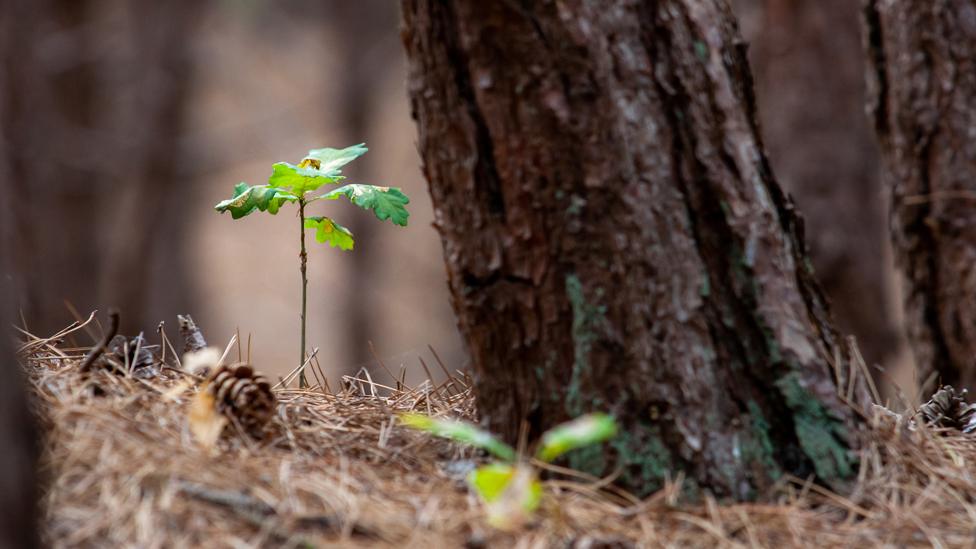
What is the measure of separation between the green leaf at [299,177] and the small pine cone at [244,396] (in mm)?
365

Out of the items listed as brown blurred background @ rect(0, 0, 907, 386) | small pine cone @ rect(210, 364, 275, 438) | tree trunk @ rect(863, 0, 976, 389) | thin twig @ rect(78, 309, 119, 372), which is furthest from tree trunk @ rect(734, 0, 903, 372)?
thin twig @ rect(78, 309, 119, 372)

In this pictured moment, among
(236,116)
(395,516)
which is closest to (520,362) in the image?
(395,516)

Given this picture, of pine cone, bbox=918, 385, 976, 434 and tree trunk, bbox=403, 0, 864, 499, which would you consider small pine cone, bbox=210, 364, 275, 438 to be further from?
pine cone, bbox=918, 385, 976, 434

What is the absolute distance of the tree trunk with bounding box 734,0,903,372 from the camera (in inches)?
171

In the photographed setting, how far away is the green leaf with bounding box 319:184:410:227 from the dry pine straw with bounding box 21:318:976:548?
0.38 meters

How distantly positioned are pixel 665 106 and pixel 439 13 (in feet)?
1.19

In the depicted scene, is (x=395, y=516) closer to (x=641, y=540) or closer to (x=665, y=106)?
(x=641, y=540)

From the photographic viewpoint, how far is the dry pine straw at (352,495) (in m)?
1.12

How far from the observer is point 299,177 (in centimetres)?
168

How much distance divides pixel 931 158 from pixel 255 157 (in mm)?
8877

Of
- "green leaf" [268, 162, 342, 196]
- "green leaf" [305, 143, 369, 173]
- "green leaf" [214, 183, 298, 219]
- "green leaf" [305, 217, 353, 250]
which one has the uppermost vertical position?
"green leaf" [305, 143, 369, 173]

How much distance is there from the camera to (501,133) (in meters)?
1.36

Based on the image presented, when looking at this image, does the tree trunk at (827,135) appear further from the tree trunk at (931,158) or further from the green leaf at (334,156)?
the green leaf at (334,156)

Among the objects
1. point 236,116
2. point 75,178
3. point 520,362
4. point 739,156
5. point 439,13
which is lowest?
point 520,362
